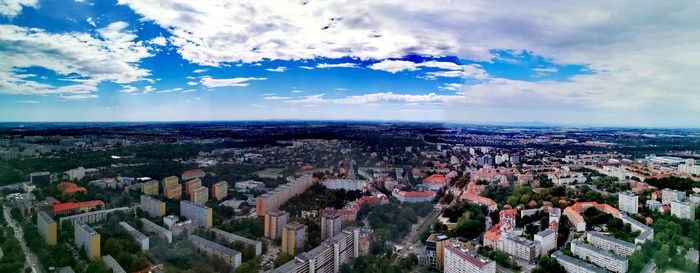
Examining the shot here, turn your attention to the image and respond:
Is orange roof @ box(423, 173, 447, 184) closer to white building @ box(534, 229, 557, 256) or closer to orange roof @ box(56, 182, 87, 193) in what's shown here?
white building @ box(534, 229, 557, 256)

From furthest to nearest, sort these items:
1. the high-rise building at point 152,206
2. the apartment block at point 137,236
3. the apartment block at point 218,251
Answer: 1. the high-rise building at point 152,206
2. the apartment block at point 137,236
3. the apartment block at point 218,251

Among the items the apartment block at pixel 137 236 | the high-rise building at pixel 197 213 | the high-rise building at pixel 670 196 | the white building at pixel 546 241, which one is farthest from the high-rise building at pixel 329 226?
the high-rise building at pixel 670 196

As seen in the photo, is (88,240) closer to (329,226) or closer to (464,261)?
(329,226)

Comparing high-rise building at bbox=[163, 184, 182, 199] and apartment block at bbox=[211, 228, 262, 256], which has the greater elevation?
high-rise building at bbox=[163, 184, 182, 199]

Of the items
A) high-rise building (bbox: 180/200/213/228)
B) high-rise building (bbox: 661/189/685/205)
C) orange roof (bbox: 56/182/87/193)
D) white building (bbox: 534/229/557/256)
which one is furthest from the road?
high-rise building (bbox: 661/189/685/205)

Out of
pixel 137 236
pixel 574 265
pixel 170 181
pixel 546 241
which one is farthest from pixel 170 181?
pixel 574 265

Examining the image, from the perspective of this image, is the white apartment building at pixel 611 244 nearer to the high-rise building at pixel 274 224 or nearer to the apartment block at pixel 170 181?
the high-rise building at pixel 274 224
